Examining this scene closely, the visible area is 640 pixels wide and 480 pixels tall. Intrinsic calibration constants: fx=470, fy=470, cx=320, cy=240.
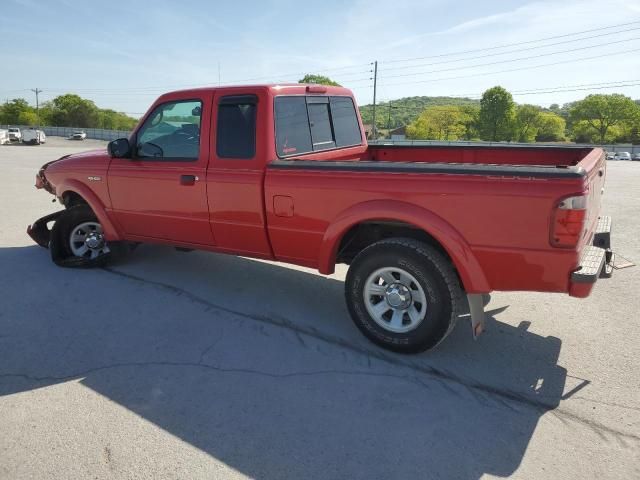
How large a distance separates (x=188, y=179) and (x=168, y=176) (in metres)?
0.28

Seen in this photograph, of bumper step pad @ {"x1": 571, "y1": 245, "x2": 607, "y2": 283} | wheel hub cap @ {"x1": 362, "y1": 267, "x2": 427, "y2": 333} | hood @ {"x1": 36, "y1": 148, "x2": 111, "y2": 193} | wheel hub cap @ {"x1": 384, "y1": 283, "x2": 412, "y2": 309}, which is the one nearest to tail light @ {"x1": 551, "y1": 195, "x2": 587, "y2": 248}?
bumper step pad @ {"x1": 571, "y1": 245, "x2": 607, "y2": 283}

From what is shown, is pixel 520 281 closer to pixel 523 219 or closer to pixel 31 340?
pixel 523 219

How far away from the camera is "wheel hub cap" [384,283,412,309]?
11.4 ft

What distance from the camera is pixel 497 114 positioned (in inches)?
4075

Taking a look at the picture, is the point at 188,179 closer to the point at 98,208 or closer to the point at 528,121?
the point at 98,208

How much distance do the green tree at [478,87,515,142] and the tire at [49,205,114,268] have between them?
351 ft

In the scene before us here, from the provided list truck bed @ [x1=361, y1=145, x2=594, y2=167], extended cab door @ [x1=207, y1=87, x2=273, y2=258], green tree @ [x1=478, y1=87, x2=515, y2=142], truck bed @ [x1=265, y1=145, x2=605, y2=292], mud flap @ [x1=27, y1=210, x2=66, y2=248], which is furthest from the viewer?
green tree @ [x1=478, y1=87, x2=515, y2=142]

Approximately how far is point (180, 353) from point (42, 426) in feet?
3.33

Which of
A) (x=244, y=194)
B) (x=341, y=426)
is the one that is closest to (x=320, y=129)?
(x=244, y=194)

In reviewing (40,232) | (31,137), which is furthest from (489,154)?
(31,137)

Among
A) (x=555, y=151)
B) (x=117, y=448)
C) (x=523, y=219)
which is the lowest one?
(x=117, y=448)

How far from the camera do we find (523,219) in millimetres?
2895

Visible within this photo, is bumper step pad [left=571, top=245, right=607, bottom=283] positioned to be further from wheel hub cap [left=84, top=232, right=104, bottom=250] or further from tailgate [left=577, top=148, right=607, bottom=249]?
wheel hub cap [left=84, top=232, right=104, bottom=250]

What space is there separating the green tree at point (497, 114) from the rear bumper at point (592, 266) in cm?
10708
